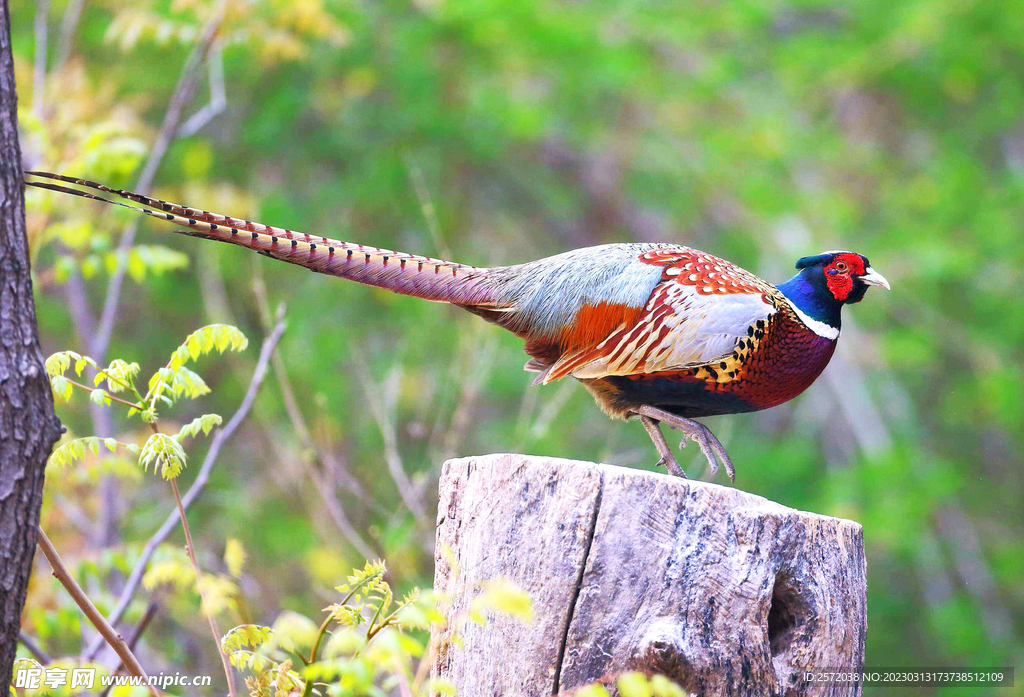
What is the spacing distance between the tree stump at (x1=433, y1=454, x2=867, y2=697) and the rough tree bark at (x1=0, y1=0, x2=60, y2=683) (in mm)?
1085

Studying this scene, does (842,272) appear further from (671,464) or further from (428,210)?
(428,210)

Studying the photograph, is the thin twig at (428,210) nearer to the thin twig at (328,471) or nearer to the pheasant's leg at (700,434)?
the thin twig at (328,471)

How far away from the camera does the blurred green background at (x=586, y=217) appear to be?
872 centimetres

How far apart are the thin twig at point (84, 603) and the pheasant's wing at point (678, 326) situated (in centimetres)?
188

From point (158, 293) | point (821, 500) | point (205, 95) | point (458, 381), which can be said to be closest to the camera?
point (458, 381)

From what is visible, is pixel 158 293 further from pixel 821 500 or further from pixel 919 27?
pixel 919 27

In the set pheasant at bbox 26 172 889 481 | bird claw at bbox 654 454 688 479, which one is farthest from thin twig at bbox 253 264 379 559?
bird claw at bbox 654 454 688 479

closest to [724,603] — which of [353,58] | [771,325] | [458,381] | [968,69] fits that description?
[771,325]

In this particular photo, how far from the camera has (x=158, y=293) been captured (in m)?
9.77

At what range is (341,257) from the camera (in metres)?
3.62

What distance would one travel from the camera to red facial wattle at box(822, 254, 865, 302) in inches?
165

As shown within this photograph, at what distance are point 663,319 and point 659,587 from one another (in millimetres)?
1519

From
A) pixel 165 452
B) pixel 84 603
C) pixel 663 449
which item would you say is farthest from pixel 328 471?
pixel 84 603

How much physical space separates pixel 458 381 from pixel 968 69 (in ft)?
24.7
